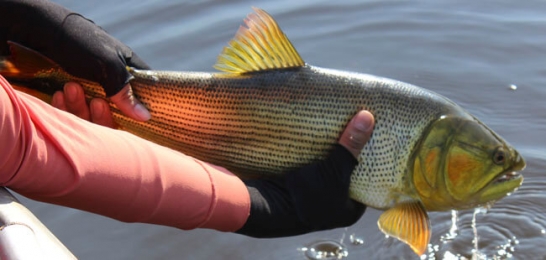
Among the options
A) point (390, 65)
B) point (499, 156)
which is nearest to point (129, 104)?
point (499, 156)

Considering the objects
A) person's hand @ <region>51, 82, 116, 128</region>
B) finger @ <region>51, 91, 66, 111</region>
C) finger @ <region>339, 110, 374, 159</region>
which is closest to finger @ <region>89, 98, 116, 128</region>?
person's hand @ <region>51, 82, 116, 128</region>

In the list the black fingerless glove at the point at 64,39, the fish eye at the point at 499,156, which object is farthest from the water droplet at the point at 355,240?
the black fingerless glove at the point at 64,39

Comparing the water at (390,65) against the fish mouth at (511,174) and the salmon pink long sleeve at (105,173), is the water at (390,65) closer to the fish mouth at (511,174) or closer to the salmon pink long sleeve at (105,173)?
the fish mouth at (511,174)

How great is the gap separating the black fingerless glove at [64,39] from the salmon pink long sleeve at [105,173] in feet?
2.06

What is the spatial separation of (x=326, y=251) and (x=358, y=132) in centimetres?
150

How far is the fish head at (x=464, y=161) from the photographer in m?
2.83

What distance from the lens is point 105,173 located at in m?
2.33

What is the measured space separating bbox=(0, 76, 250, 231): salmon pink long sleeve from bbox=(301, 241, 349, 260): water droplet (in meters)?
1.46

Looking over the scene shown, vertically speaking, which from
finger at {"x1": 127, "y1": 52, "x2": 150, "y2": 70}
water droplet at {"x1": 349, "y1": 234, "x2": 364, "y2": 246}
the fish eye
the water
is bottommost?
water droplet at {"x1": 349, "y1": 234, "x2": 364, "y2": 246}

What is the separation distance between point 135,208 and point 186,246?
1904mm

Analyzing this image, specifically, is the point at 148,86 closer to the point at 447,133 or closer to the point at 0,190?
the point at 0,190

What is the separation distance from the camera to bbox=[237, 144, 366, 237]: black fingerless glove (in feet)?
9.35

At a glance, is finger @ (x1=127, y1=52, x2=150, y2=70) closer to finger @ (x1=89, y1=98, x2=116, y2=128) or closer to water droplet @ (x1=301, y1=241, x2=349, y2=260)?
finger @ (x1=89, y1=98, x2=116, y2=128)

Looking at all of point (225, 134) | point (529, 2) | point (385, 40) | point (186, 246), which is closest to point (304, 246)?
point (186, 246)
